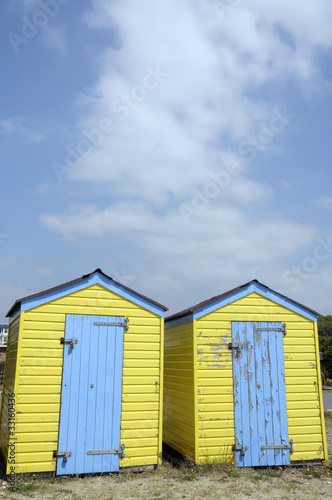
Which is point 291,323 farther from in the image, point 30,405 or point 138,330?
point 30,405

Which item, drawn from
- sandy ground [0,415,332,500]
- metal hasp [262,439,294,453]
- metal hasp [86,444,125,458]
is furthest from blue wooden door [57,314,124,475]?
metal hasp [262,439,294,453]

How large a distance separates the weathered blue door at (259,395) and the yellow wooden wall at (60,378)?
1688mm

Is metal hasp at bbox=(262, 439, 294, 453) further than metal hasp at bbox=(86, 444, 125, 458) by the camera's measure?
Yes

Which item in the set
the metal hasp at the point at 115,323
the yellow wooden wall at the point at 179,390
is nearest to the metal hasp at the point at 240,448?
the yellow wooden wall at the point at 179,390

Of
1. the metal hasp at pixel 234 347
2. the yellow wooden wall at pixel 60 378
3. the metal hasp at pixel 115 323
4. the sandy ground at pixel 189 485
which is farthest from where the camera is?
the metal hasp at pixel 234 347

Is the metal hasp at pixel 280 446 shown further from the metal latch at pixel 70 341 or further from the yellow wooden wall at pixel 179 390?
the metal latch at pixel 70 341

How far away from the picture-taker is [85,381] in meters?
7.47

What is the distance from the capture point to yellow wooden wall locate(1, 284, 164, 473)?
7.01 metres

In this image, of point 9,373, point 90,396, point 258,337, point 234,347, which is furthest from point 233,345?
point 9,373

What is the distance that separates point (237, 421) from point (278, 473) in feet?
3.91

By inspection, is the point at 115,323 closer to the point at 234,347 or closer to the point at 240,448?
the point at 234,347

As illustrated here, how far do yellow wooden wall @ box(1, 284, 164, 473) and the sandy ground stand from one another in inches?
14.6

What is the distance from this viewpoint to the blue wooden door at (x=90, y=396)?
23.5 feet

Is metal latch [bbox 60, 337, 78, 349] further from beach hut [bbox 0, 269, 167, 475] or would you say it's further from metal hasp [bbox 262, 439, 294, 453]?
metal hasp [bbox 262, 439, 294, 453]
